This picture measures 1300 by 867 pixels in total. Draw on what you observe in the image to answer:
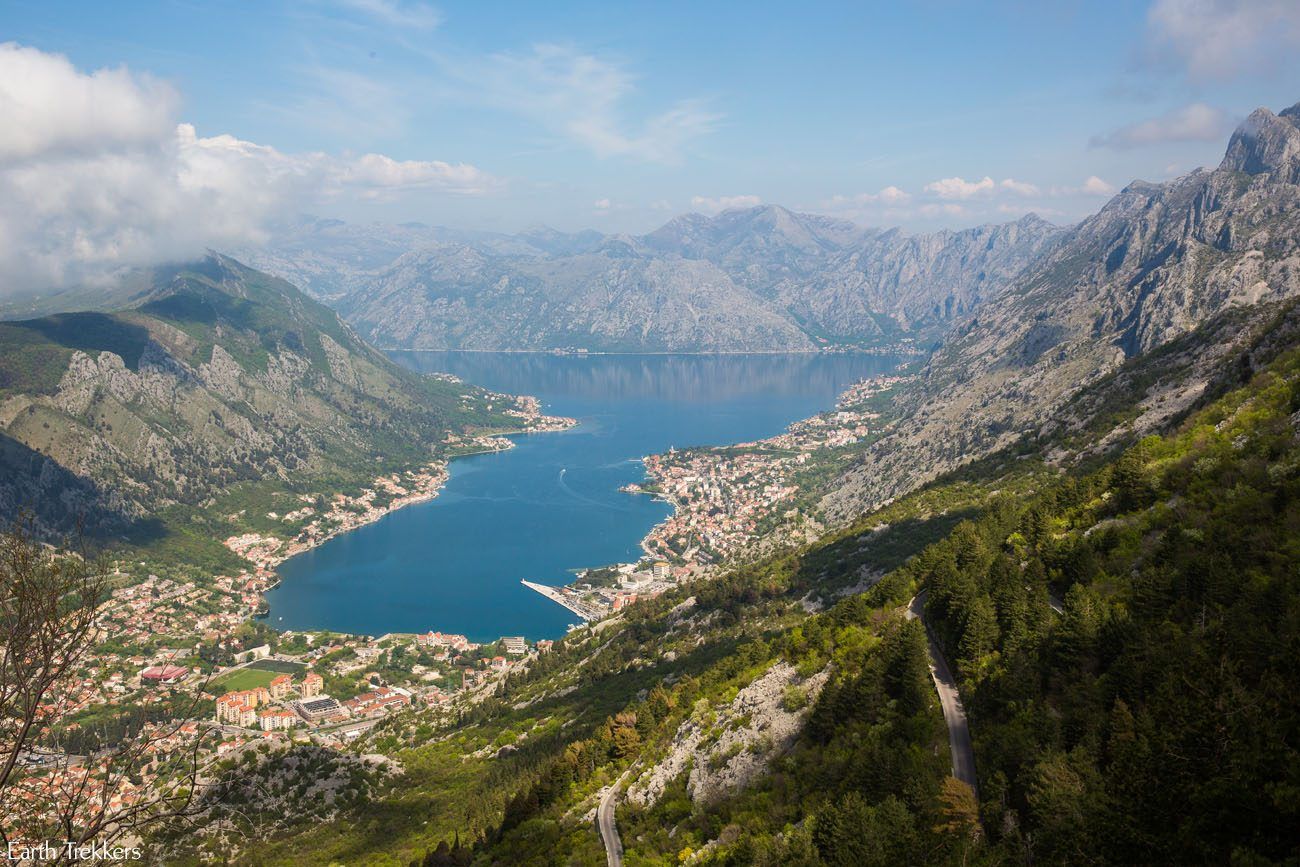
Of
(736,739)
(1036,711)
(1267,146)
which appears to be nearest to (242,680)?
(736,739)

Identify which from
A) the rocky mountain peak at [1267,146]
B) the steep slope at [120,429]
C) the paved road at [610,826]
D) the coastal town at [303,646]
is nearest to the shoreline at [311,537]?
the coastal town at [303,646]

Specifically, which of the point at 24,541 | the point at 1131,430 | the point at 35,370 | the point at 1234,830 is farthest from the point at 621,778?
the point at 35,370

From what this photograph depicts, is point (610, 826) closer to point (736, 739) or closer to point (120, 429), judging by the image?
point (736, 739)

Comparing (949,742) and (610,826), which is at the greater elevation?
(949,742)

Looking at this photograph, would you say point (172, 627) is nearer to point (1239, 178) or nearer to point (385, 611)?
point (385, 611)

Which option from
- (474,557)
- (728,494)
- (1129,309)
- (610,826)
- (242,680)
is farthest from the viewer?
(728,494)

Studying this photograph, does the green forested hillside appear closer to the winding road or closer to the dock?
the winding road

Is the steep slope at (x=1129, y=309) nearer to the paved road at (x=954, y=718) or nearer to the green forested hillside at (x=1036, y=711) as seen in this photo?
the green forested hillside at (x=1036, y=711)

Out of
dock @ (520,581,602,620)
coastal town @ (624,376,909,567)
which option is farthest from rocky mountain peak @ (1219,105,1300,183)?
dock @ (520,581,602,620)
